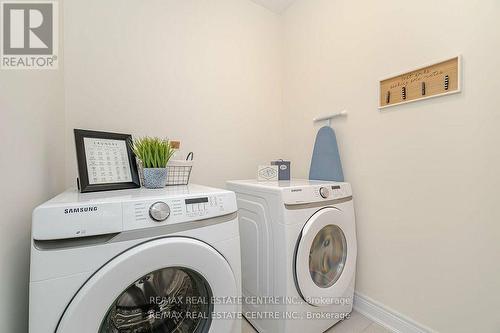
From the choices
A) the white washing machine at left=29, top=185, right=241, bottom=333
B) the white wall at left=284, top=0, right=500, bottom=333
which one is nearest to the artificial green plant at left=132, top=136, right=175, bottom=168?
the white washing machine at left=29, top=185, right=241, bottom=333

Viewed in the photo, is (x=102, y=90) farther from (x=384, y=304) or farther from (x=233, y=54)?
(x=384, y=304)

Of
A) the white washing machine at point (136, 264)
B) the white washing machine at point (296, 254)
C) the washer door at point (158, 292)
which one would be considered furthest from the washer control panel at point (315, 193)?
the washer door at point (158, 292)

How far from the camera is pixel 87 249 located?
0.59 m

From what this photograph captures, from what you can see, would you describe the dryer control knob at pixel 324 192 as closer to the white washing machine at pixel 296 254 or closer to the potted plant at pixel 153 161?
the white washing machine at pixel 296 254

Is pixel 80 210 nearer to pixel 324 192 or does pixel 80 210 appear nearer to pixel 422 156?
pixel 324 192

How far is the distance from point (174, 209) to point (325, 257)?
3.20 ft

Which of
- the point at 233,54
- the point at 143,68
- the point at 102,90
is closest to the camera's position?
the point at 102,90

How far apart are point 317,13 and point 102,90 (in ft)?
5.19

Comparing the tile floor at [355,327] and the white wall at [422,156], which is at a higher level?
the white wall at [422,156]

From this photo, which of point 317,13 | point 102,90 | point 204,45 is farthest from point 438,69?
point 102,90

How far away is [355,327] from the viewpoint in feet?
4.25

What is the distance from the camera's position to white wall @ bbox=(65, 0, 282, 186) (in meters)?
1.23

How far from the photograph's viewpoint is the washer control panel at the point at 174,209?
0.66 m

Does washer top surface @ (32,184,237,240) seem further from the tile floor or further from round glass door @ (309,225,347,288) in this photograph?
the tile floor
